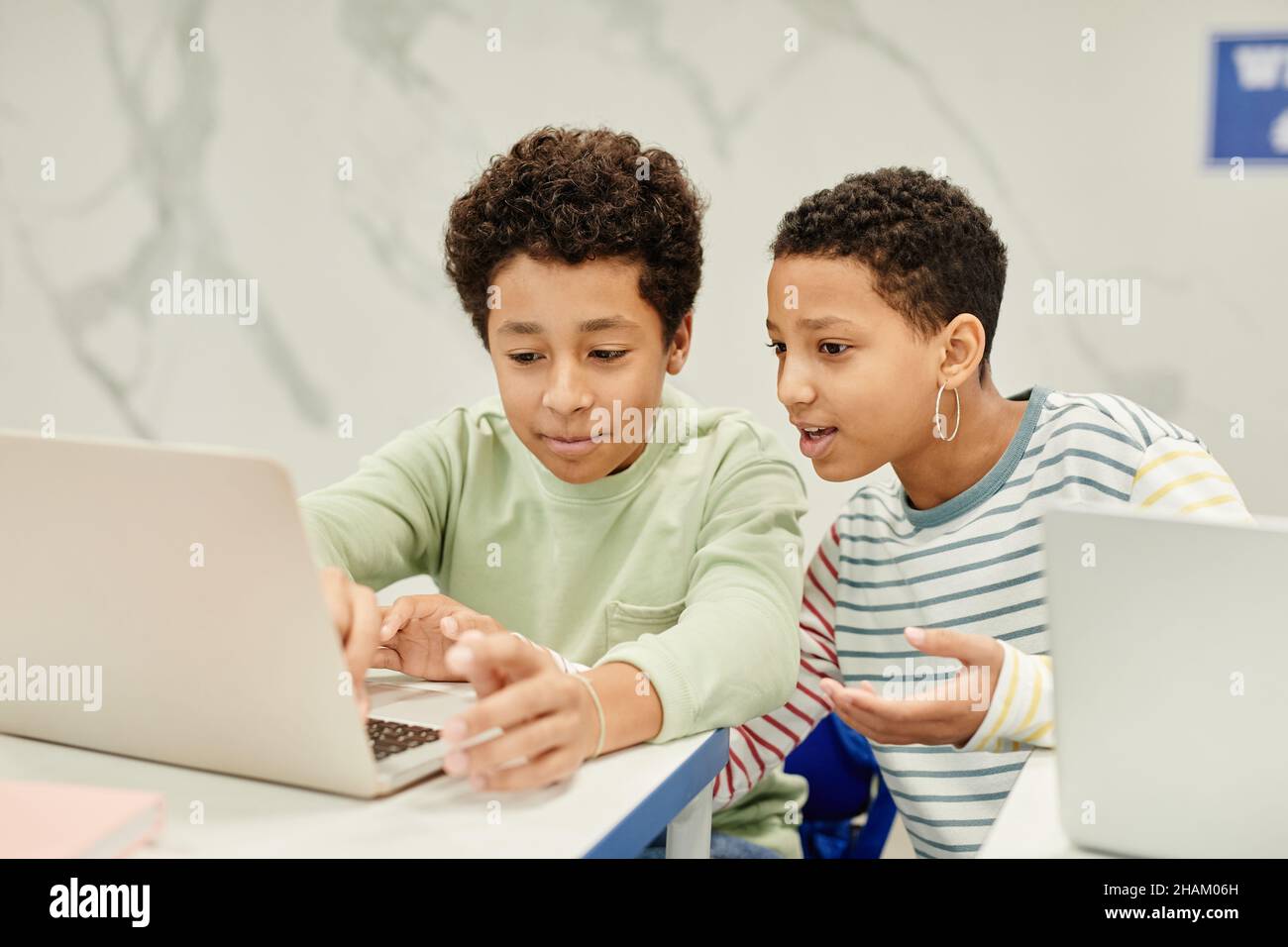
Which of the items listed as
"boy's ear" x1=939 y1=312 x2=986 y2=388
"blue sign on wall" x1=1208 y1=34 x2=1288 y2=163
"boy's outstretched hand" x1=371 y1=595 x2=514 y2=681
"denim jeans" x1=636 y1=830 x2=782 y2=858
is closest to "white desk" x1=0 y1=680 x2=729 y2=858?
"boy's outstretched hand" x1=371 y1=595 x2=514 y2=681

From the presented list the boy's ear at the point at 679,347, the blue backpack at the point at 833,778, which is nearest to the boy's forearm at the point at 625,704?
the boy's ear at the point at 679,347

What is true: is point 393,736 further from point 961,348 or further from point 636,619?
point 961,348

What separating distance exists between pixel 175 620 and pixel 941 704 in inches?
19.9

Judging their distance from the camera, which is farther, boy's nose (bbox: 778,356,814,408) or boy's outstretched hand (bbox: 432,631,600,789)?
boy's nose (bbox: 778,356,814,408)

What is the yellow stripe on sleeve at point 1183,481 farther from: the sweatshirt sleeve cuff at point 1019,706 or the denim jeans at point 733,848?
the denim jeans at point 733,848

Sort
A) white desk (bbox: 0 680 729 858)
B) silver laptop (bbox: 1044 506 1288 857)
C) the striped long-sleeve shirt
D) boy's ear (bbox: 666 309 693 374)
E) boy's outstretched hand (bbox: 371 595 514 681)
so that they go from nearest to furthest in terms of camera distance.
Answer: silver laptop (bbox: 1044 506 1288 857) < white desk (bbox: 0 680 729 858) < boy's outstretched hand (bbox: 371 595 514 681) < the striped long-sleeve shirt < boy's ear (bbox: 666 309 693 374)

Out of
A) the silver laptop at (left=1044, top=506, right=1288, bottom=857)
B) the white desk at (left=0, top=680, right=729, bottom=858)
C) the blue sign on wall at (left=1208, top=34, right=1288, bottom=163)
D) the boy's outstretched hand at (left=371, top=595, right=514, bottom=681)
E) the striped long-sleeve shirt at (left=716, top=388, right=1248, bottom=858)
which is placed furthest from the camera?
the blue sign on wall at (left=1208, top=34, right=1288, bottom=163)

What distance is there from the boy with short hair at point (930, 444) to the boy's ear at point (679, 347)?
4.6 inches

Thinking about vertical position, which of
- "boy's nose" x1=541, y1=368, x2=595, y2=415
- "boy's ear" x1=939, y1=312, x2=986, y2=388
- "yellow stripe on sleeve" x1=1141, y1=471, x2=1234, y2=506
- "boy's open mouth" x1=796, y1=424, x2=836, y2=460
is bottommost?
"yellow stripe on sleeve" x1=1141, y1=471, x2=1234, y2=506

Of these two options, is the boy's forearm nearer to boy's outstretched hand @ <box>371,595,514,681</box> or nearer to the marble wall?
boy's outstretched hand @ <box>371,595,514,681</box>

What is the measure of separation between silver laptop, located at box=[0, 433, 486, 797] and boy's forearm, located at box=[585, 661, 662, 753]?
120 mm

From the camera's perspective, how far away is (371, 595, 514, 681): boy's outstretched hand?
1074mm

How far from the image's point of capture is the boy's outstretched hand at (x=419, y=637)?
1074mm
